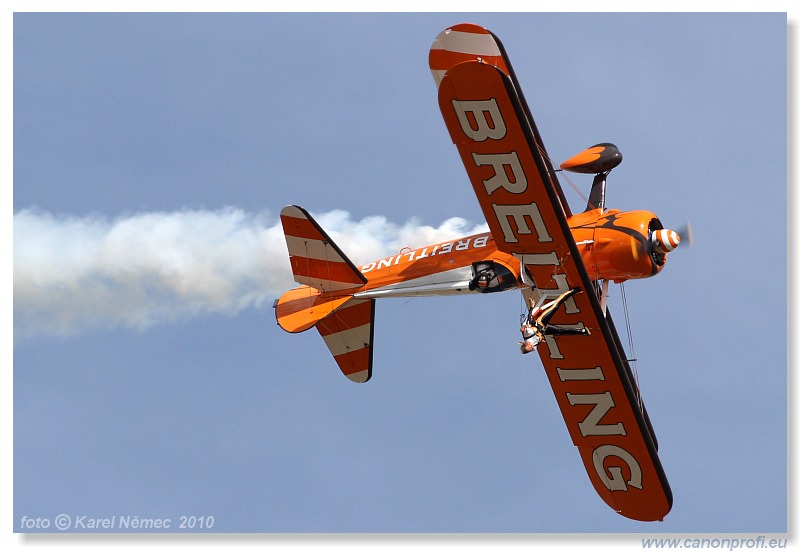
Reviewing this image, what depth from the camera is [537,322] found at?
76.2ft

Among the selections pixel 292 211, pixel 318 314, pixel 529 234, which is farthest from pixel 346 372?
pixel 529 234

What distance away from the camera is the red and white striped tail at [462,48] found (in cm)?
2548

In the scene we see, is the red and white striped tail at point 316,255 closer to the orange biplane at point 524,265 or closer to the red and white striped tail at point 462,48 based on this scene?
the orange biplane at point 524,265

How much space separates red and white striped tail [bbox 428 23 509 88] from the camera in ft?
83.6

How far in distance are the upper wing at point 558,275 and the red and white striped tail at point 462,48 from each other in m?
1.61

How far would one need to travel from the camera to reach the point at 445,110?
22.3 meters

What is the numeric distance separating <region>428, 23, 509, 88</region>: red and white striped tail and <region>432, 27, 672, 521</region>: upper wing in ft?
5.28

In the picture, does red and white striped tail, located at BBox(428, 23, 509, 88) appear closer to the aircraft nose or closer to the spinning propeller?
the spinning propeller

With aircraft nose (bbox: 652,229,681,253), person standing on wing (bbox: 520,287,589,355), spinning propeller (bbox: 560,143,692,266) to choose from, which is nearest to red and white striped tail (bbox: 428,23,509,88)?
spinning propeller (bbox: 560,143,692,266)

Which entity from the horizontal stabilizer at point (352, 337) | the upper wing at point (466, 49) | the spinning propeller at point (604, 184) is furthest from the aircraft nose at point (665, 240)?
the horizontal stabilizer at point (352, 337)

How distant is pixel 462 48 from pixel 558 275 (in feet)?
15.6

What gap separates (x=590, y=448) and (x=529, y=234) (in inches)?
225

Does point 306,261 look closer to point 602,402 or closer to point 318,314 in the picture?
point 318,314

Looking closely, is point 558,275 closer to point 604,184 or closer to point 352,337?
point 604,184
